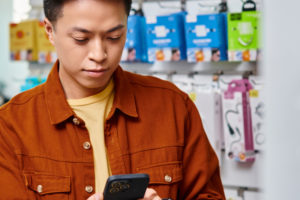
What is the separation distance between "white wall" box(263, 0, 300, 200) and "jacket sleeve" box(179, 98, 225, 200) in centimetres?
112

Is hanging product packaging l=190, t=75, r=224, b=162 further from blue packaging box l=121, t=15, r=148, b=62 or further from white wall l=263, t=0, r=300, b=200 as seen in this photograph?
white wall l=263, t=0, r=300, b=200

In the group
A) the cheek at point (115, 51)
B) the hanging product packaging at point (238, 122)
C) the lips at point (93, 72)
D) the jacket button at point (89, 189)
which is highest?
the cheek at point (115, 51)

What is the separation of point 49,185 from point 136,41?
6.11 feet

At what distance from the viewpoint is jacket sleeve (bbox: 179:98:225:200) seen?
1543mm

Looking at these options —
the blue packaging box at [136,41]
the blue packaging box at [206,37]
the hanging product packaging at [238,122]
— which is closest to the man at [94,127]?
the hanging product packaging at [238,122]

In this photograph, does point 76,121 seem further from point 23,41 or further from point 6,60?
point 6,60

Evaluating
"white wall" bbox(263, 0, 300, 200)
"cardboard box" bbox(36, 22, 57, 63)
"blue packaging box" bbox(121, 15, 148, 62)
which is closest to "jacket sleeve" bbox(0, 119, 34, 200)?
"white wall" bbox(263, 0, 300, 200)

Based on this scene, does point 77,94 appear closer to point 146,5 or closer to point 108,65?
point 108,65

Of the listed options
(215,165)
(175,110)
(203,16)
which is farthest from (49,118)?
(203,16)

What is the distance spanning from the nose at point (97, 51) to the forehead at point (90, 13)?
0.05 metres

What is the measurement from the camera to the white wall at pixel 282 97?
42 centimetres

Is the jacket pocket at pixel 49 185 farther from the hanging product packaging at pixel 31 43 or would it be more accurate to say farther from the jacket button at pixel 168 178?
the hanging product packaging at pixel 31 43

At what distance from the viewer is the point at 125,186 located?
117 cm

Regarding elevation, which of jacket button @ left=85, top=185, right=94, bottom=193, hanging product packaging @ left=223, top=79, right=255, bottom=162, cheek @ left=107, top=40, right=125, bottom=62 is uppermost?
cheek @ left=107, top=40, right=125, bottom=62
